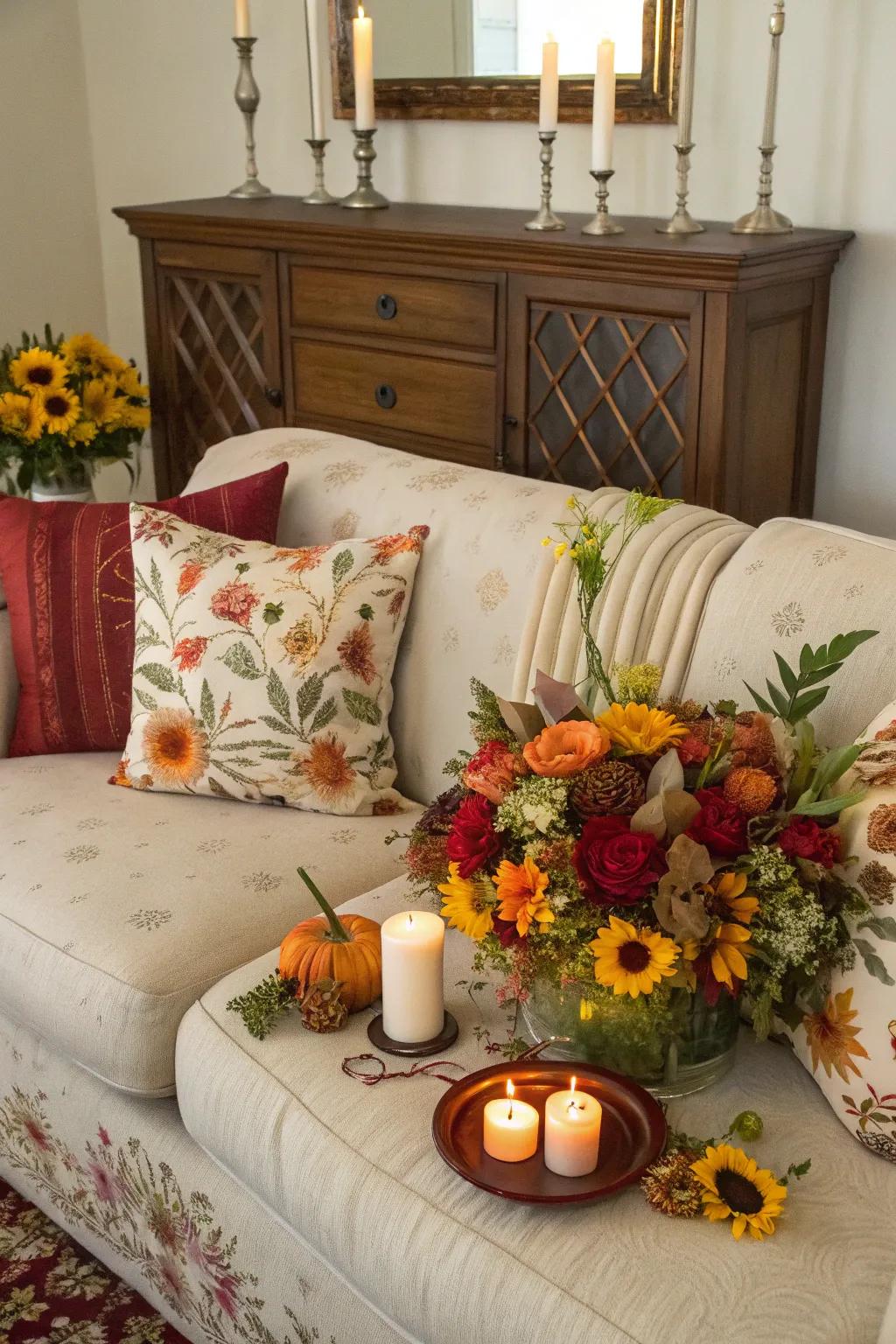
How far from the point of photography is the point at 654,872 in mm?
1121

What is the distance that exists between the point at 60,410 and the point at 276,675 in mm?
1008

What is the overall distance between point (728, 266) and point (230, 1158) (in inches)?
55.1

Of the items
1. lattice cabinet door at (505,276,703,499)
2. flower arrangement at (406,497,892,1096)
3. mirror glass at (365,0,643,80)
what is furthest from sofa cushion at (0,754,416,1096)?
mirror glass at (365,0,643,80)

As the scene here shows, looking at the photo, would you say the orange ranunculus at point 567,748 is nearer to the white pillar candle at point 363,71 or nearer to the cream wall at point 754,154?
the cream wall at point 754,154

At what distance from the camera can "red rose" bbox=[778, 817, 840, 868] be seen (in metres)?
1.14

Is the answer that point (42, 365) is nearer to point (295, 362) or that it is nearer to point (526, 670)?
point (295, 362)

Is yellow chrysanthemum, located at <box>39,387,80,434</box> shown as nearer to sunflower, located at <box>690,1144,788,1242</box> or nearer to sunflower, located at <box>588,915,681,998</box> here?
sunflower, located at <box>588,915,681,998</box>

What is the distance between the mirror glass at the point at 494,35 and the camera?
8.05 feet

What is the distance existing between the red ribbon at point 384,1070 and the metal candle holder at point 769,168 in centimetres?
151

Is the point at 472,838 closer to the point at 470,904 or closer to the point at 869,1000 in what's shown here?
the point at 470,904

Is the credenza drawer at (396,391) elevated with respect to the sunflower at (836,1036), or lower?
elevated

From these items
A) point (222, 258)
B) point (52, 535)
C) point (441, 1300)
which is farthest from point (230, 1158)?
point (222, 258)

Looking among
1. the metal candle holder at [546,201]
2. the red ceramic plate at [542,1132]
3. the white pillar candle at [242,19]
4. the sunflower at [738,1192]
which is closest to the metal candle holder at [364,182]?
the white pillar candle at [242,19]

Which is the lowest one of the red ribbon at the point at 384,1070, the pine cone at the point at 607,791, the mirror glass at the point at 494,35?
the red ribbon at the point at 384,1070
